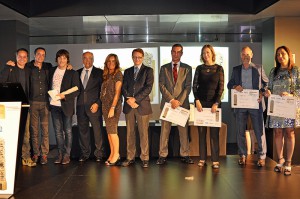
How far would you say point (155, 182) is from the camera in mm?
4555

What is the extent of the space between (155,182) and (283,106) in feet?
6.18

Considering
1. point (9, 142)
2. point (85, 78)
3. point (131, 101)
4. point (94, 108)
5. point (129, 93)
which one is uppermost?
point (85, 78)

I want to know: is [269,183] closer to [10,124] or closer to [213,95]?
[213,95]

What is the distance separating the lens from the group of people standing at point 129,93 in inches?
203

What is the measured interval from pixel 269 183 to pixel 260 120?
1.08m

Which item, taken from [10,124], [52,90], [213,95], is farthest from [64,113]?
[213,95]

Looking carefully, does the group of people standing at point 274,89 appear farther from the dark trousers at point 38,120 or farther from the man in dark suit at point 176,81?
the dark trousers at point 38,120

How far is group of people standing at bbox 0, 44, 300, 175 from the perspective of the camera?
5152mm

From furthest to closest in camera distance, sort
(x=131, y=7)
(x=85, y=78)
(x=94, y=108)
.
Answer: (x=131, y=7)
(x=85, y=78)
(x=94, y=108)

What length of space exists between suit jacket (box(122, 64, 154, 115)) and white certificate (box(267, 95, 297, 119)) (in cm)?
163

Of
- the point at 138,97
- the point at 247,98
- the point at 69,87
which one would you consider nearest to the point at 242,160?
the point at 247,98

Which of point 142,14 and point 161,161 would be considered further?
point 142,14

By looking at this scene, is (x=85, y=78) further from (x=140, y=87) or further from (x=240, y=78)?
(x=240, y=78)

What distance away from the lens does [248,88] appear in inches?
207
